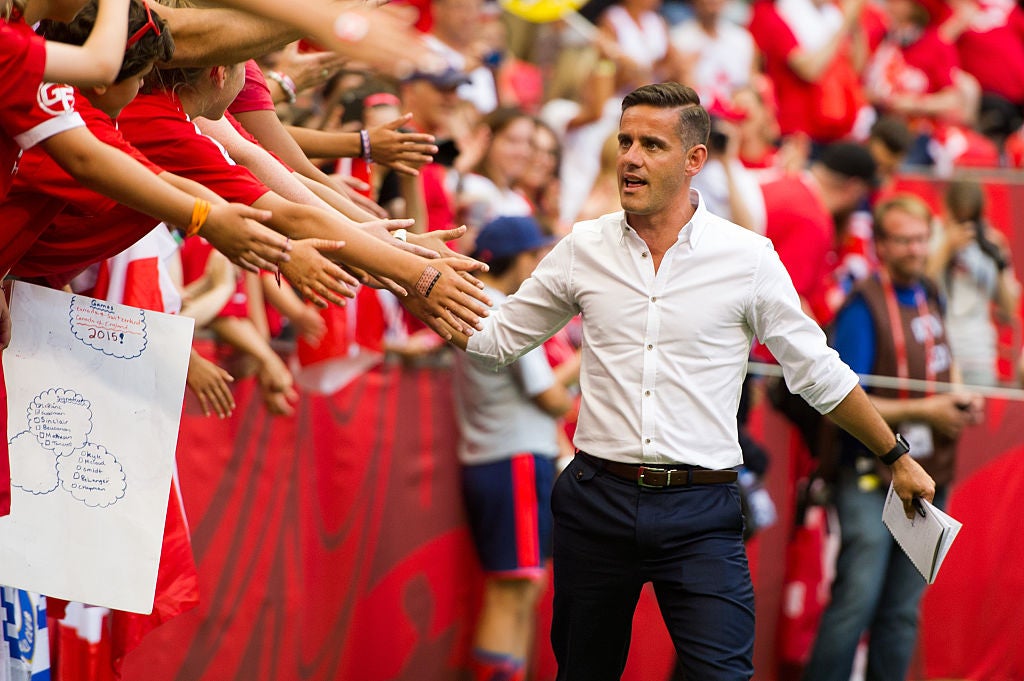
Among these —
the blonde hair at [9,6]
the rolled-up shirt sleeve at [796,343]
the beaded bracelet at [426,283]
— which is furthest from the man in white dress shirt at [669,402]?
the blonde hair at [9,6]

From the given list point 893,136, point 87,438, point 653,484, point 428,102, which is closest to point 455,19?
point 428,102

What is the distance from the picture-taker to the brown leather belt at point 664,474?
15.8 feet

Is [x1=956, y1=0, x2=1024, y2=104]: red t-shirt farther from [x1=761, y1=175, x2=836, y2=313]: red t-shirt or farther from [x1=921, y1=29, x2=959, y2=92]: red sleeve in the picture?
[x1=761, y1=175, x2=836, y2=313]: red t-shirt

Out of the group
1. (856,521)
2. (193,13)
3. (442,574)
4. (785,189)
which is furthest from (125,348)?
(785,189)

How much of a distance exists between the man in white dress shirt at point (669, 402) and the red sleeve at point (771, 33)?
287 inches

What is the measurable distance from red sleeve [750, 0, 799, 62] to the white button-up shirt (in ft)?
24.3

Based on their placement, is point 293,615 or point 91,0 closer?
point 91,0

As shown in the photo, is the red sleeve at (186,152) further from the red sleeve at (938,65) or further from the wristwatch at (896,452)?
the red sleeve at (938,65)

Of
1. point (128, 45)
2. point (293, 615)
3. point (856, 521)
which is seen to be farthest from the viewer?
point (856, 521)

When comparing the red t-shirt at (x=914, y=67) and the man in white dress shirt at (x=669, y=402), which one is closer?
the man in white dress shirt at (x=669, y=402)

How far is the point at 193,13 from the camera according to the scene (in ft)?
14.2

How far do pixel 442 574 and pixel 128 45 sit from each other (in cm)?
385

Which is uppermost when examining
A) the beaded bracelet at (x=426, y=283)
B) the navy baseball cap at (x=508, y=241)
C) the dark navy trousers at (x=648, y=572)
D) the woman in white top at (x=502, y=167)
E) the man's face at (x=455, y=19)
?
the man's face at (x=455, y=19)

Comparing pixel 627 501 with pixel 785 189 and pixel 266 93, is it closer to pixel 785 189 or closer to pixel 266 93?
pixel 266 93
